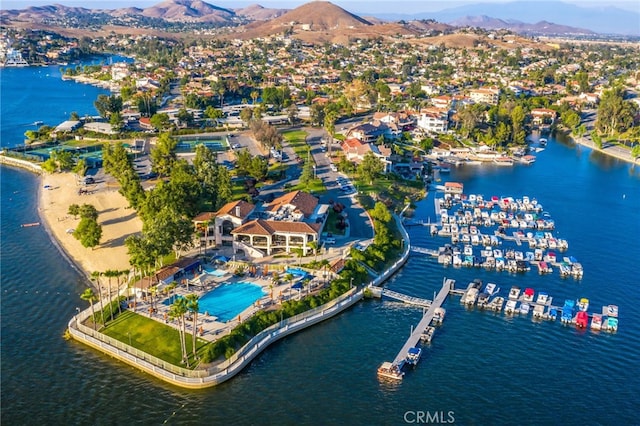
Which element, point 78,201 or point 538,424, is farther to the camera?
point 78,201

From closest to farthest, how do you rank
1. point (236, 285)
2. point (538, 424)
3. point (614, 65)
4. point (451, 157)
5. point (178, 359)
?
point (538, 424), point (178, 359), point (236, 285), point (451, 157), point (614, 65)

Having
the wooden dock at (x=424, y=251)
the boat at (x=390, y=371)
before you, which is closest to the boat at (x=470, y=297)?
the wooden dock at (x=424, y=251)

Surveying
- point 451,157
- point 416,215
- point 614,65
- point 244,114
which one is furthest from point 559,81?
point 416,215

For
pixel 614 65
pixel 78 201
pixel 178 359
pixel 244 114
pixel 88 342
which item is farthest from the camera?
pixel 614 65

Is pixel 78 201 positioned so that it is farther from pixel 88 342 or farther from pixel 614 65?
pixel 614 65

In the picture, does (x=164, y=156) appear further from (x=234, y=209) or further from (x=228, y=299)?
(x=228, y=299)

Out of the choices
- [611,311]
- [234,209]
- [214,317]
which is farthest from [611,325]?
[234,209]
